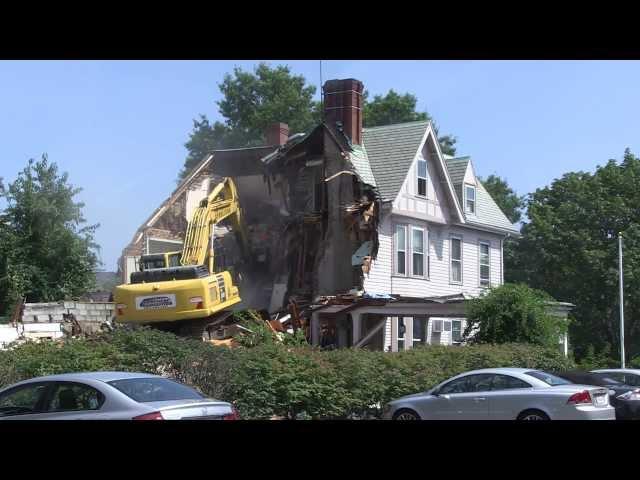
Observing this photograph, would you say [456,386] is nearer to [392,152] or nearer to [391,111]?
[392,152]

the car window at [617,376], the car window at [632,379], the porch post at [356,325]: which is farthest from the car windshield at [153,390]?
the porch post at [356,325]

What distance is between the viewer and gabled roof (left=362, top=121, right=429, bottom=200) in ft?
106

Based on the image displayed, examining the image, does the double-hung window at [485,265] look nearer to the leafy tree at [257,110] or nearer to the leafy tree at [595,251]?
the leafy tree at [595,251]

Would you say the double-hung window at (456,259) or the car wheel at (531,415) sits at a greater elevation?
the double-hung window at (456,259)

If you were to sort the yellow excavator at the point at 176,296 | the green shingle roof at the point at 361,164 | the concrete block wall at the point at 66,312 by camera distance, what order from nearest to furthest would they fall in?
the yellow excavator at the point at 176,296
the concrete block wall at the point at 66,312
the green shingle roof at the point at 361,164

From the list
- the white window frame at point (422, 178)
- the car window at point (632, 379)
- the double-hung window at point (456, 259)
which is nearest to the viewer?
the car window at point (632, 379)

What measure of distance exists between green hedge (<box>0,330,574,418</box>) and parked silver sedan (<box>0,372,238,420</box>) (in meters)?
4.56

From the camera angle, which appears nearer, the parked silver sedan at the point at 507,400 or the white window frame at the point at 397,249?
the parked silver sedan at the point at 507,400

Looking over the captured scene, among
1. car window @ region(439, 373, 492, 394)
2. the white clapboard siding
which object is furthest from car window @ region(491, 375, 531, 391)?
the white clapboard siding

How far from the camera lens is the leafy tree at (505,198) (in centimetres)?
6462

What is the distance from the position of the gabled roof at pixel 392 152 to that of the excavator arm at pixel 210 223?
517 cm
